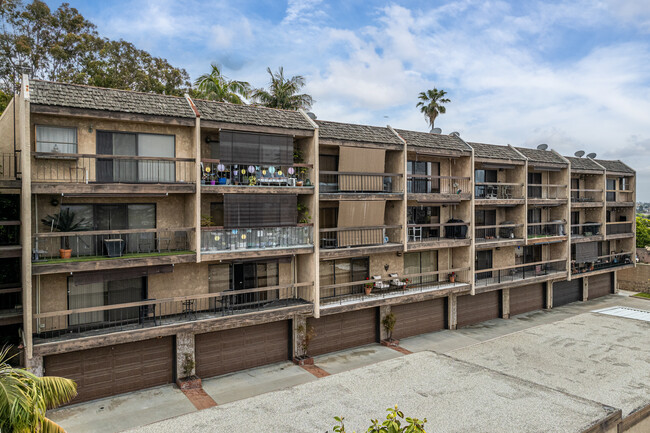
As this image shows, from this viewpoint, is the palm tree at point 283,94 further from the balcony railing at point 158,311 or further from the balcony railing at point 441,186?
the balcony railing at point 158,311

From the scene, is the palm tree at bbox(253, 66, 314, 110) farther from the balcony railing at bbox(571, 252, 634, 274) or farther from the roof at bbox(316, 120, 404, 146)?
the balcony railing at bbox(571, 252, 634, 274)

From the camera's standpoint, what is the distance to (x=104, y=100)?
16.0 metres

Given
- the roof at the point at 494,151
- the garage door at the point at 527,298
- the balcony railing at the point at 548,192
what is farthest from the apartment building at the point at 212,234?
the balcony railing at the point at 548,192

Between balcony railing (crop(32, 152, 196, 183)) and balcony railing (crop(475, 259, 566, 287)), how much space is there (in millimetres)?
18506

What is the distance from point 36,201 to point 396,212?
16.2 metres

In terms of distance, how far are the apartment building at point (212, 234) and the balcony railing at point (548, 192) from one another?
455cm

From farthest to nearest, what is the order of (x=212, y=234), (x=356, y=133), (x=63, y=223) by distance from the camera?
(x=356, y=133)
(x=212, y=234)
(x=63, y=223)

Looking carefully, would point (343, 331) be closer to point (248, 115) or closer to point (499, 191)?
point (248, 115)

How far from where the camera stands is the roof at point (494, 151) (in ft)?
86.5

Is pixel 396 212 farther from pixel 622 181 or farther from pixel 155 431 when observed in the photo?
pixel 622 181

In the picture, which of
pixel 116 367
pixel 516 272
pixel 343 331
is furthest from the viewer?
pixel 516 272

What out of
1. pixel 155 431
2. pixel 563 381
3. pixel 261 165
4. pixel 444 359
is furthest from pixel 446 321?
pixel 155 431

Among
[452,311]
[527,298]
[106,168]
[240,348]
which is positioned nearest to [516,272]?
[527,298]

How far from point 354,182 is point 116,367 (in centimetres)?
1310
